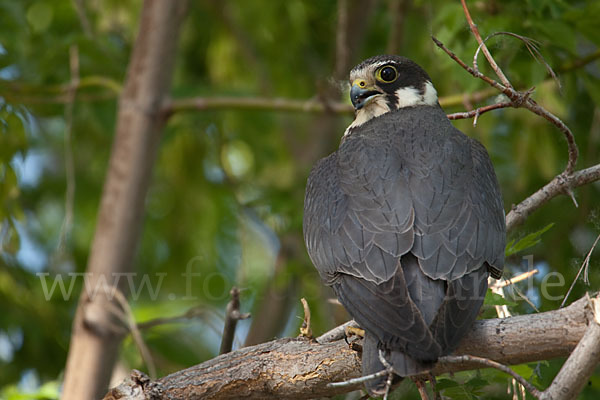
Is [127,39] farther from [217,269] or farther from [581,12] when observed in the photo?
[581,12]

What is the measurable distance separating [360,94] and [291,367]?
1652mm

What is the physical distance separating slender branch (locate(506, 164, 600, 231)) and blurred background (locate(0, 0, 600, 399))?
15.2 inches

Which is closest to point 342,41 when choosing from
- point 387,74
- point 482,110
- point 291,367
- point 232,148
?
point 387,74

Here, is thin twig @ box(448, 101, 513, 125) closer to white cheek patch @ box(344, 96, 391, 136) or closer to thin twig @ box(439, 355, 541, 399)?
thin twig @ box(439, 355, 541, 399)

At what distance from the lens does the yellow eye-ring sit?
4.14m

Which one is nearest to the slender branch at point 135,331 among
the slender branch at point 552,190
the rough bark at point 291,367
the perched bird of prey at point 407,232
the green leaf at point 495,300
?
the rough bark at point 291,367

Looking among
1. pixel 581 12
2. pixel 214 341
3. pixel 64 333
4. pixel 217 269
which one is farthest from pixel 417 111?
pixel 214 341

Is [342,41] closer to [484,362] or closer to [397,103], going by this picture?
[397,103]

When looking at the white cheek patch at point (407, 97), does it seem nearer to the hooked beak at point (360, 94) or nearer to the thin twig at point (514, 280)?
the hooked beak at point (360, 94)

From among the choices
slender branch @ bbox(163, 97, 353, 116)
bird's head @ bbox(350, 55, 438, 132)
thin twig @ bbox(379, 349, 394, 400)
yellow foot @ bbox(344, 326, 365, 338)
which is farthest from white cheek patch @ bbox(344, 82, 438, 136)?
thin twig @ bbox(379, 349, 394, 400)

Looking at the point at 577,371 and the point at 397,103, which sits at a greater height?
the point at 397,103

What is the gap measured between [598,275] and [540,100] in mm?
1065

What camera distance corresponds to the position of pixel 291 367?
2949mm

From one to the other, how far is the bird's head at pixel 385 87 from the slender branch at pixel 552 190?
1027 millimetres
